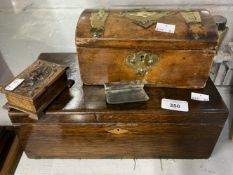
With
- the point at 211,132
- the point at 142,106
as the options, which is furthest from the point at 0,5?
the point at 211,132

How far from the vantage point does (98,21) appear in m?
1.01

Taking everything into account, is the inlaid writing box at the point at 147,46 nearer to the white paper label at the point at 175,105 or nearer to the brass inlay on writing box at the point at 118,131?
the white paper label at the point at 175,105

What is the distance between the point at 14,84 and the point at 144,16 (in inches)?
23.5

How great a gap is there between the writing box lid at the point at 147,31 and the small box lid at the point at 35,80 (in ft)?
0.57

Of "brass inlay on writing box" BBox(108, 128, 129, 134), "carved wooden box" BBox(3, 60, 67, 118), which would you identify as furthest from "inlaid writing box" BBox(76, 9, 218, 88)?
"brass inlay on writing box" BBox(108, 128, 129, 134)

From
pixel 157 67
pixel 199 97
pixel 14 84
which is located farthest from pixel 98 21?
pixel 199 97

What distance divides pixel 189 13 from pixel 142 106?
1.46 ft

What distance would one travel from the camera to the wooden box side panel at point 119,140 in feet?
3.26

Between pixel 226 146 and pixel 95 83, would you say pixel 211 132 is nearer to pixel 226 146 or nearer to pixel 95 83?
pixel 226 146

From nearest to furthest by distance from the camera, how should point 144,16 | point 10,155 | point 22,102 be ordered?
point 22,102 → point 144,16 → point 10,155

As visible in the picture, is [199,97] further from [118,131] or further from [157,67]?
[118,131]

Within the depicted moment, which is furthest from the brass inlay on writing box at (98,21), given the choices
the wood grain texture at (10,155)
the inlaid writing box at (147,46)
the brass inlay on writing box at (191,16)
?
the wood grain texture at (10,155)

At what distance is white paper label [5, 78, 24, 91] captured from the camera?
0.95 meters

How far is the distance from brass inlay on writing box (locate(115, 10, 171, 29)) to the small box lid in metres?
0.36
